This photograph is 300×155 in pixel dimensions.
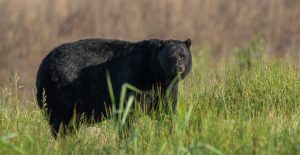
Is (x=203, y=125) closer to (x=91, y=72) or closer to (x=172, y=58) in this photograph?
(x=172, y=58)

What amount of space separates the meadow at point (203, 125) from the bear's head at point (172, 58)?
0.33 metres

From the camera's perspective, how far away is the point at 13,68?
467 inches

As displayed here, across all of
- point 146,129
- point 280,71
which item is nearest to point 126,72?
point 146,129

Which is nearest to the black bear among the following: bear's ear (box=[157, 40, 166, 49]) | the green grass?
bear's ear (box=[157, 40, 166, 49])

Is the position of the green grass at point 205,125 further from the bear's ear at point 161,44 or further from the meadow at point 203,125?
the bear's ear at point 161,44

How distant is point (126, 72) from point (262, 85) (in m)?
2.22

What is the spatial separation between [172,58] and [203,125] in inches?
54.5

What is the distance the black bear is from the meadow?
1.13 feet

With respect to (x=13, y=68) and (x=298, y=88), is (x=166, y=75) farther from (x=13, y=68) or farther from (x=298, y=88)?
(x=13, y=68)

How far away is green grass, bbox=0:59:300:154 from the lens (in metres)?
3.16

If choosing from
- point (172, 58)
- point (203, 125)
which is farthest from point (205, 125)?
point (172, 58)

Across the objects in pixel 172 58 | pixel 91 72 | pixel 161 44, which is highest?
pixel 161 44

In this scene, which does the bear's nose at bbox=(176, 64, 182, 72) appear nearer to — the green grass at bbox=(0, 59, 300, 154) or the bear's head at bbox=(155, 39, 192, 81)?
the bear's head at bbox=(155, 39, 192, 81)

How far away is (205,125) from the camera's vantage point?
3.56 metres
